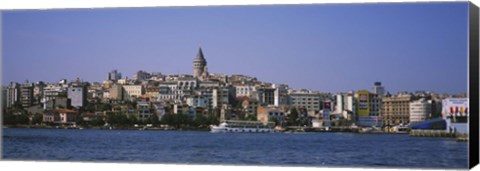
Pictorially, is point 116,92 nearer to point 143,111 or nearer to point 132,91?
point 132,91

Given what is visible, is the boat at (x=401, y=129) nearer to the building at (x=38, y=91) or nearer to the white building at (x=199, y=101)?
the white building at (x=199, y=101)

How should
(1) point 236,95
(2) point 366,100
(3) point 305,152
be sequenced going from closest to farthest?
(3) point 305,152 < (2) point 366,100 < (1) point 236,95

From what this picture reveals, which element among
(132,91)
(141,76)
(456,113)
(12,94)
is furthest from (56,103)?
(456,113)

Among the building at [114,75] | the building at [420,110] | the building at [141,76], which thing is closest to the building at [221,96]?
the building at [141,76]

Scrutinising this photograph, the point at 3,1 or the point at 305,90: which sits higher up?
the point at 3,1

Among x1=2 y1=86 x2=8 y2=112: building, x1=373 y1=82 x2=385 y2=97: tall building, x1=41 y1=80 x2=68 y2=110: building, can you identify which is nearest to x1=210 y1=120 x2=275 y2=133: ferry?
x1=41 y1=80 x2=68 y2=110: building

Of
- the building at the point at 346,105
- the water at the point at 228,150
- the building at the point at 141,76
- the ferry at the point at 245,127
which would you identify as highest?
the building at the point at 141,76

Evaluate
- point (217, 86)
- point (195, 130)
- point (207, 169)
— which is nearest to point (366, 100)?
point (217, 86)

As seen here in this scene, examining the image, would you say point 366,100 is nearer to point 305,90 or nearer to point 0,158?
point 305,90
